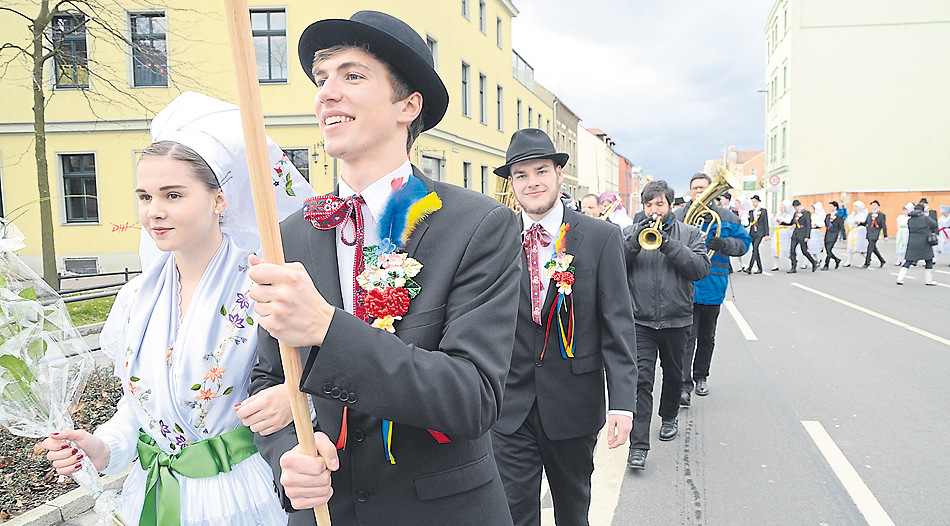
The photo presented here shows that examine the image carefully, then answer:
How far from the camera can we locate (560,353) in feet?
10.5

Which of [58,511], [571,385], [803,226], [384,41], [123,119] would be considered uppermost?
[123,119]

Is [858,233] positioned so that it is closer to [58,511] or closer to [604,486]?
[604,486]

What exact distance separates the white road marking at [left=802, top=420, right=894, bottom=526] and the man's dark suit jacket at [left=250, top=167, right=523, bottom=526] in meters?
3.29

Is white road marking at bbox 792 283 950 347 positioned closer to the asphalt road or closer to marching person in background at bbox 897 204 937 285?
the asphalt road

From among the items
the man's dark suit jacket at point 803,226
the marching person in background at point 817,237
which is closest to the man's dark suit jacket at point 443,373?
the man's dark suit jacket at point 803,226

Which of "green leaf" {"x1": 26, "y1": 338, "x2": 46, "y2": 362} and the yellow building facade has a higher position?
the yellow building facade

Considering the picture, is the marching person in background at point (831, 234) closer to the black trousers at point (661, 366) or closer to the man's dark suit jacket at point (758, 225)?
the man's dark suit jacket at point (758, 225)

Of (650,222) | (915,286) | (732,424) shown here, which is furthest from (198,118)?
(915,286)

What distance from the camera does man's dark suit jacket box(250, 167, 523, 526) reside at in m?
1.38

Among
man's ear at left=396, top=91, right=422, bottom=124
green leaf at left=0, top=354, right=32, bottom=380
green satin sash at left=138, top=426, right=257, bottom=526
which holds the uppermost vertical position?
man's ear at left=396, top=91, right=422, bottom=124

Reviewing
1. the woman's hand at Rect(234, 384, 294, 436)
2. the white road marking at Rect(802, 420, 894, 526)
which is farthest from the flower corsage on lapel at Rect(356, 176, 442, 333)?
the white road marking at Rect(802, 420, 894, 526)

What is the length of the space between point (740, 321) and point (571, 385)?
854 cm

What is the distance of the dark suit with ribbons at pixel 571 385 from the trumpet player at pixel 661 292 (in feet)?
5.75

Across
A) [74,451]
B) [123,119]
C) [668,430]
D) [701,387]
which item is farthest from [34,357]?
[123,119]
